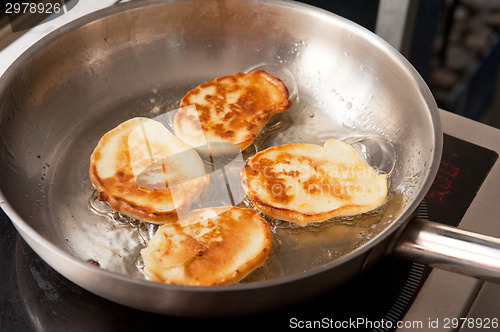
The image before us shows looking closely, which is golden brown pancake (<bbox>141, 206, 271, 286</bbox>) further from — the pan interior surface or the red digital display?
the red digital display

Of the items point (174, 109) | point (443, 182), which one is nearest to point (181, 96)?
point (174, 109)

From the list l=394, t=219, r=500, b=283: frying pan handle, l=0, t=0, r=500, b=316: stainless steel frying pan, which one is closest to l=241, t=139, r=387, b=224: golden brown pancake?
l=0, t=0, r=500, b=316: stainless steel frying pan

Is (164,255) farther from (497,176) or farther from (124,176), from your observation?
(497,176)

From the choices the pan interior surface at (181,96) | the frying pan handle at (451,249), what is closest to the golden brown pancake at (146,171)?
the pan interior surface at (181,96)

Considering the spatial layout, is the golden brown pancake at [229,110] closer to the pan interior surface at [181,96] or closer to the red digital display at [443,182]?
the pan interior surface at [181,96]

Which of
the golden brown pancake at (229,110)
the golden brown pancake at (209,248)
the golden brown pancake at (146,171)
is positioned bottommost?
the golden brown pancake at (209,248)

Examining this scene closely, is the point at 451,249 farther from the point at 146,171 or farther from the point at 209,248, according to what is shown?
the point at 146,171
